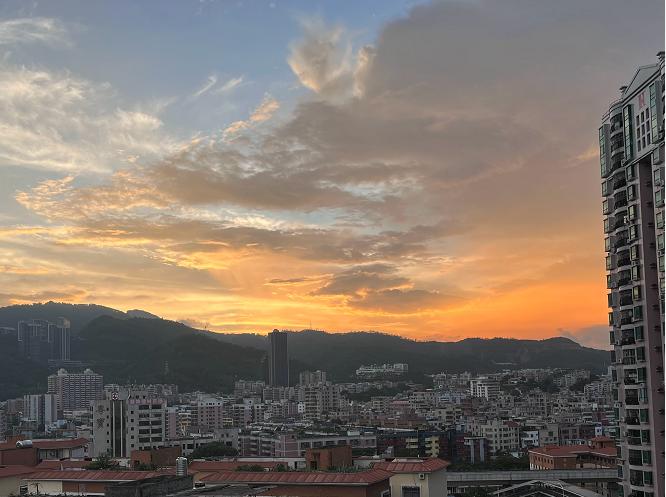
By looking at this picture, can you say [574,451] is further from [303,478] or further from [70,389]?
[70,389]

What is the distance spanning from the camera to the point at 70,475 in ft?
78.9

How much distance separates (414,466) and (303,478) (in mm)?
3103

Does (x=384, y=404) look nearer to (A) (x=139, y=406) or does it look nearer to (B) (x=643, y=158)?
(A) (x=139, y=406)

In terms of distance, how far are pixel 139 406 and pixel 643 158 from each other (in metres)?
63.6

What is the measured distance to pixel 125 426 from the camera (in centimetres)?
7906

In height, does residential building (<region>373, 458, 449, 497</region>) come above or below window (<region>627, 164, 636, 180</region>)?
below

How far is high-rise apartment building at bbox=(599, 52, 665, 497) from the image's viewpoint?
90.0ft

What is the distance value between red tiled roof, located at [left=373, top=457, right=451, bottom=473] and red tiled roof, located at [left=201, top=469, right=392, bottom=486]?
46cm

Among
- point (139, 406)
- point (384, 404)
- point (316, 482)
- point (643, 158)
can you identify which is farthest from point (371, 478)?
point (384, 404)

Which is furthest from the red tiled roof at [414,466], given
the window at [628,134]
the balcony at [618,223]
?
the window at [628,134]

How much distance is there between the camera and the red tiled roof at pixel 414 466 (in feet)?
69.3

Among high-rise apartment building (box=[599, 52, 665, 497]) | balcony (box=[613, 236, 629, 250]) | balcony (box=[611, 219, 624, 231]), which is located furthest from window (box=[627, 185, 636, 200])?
balcony (box=[613, 236, 629, 250])

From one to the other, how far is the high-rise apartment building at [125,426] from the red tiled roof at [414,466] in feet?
201

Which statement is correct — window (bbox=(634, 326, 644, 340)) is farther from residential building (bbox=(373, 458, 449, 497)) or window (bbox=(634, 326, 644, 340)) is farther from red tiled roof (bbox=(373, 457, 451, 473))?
residential building (bbox=(373, 458, 449, 497))
